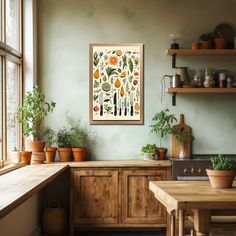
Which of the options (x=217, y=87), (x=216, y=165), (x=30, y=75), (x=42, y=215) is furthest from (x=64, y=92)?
(x=216, y=165)

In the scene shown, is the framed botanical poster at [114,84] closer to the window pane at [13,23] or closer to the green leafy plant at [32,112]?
the green leafy plant at [32,112]

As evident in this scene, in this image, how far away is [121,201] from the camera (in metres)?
5.45

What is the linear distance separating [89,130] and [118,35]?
128 cm

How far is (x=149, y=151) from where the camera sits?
18.9ft

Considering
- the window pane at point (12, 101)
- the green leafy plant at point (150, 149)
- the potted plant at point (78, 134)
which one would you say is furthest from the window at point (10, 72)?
the green leafy plant at point (150, 149)

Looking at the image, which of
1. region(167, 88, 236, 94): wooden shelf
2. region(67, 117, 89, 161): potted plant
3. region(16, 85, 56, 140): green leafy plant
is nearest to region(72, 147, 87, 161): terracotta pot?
region(67, 117, 89, 161): potted plant

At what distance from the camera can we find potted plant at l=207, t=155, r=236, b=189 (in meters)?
3.47

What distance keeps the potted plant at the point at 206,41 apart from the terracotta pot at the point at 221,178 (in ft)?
8.69

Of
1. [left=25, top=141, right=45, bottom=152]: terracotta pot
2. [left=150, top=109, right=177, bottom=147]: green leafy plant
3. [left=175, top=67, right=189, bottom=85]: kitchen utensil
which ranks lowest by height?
[left=25, top=141, right=45, bottom=152]: terracotta pot

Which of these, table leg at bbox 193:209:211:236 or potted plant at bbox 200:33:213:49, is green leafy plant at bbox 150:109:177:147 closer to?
potted plant at bbox 200:33:213:49

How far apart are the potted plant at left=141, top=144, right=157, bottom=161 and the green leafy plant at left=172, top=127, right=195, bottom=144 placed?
1.05 feet

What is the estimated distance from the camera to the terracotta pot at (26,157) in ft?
17.4

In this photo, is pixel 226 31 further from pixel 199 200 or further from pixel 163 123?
pixel 199 200

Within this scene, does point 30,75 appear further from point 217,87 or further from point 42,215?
point 217,87
